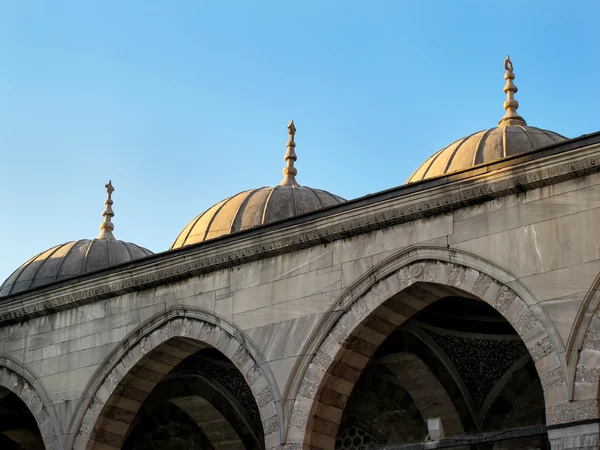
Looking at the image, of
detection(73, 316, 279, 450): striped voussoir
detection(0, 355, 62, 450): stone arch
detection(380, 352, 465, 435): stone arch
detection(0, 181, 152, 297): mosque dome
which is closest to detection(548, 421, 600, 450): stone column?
detection(380, 352, 465, 435): stone arch

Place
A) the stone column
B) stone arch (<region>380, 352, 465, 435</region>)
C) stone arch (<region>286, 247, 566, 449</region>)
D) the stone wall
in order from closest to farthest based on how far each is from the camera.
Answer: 1. the stone column
2. the stone wall
3. stone arch (<region>286, 247, 566, 449</region>)
4. stone arch (<region>380, 352, 465, 435</region>)

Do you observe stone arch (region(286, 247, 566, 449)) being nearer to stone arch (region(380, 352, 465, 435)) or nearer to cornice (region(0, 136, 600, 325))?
cornice (region(0, 136, 600, 325))

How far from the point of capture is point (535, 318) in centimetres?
977

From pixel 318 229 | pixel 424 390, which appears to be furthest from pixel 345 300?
pixel 424 390

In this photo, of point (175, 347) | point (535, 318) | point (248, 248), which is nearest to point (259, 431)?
point (175, 347)

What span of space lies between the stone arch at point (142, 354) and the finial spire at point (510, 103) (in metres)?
5.46

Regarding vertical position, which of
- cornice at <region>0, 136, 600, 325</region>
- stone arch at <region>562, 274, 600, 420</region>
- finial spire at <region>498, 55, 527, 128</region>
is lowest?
stone arch at <region>562, 274, 600, 420</region>

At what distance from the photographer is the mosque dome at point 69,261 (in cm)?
1780

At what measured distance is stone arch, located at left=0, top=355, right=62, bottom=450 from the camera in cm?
1302

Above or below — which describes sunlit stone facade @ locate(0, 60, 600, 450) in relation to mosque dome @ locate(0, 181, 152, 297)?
below

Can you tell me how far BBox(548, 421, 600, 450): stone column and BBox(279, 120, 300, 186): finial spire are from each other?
8265 millimetres

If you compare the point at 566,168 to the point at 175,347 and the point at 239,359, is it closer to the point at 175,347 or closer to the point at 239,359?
the point at 239,359

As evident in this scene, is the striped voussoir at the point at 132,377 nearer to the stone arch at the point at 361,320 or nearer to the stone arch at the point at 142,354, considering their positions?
the stone arch at the point at 142,354

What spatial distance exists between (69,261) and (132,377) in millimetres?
5642
